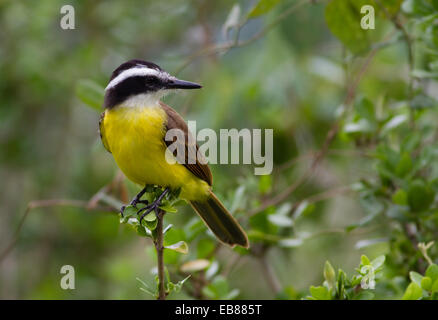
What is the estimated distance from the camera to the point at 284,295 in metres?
2.55

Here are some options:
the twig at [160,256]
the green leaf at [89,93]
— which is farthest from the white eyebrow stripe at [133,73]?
the twig at [160,256]

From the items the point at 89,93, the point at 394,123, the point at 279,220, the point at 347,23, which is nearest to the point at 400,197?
the point at 394,123

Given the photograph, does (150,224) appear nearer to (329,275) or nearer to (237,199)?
(329,275)

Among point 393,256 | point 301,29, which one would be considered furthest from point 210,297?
point 301,29

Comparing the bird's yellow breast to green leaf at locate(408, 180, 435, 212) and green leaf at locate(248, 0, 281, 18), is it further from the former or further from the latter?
green leaf at locate(408, 180, 435, 212)

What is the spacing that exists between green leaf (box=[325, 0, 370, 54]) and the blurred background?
562 millimetres

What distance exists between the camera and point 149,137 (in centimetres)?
244

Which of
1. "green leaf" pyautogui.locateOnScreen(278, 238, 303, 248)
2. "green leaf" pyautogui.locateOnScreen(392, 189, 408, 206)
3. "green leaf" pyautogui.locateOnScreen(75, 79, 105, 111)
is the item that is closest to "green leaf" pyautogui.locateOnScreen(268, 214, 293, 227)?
"green leaf" pyautogui.locateOnScreen(278, 238, 303, 248)

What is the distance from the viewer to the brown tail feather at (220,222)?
259 centimetres

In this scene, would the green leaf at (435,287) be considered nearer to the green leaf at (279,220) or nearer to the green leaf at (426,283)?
the green leaf at (426,283)

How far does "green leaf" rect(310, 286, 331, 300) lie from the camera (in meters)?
1.88

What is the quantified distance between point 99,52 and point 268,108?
1463 mm

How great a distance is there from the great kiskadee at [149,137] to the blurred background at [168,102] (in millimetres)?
732

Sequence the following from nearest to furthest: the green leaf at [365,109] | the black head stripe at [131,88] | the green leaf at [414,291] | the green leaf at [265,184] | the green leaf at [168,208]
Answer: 1. the green leaf at [414,291]
2. the green leaf at [168,208]
3. the black head stripe at [131,88]
4. the green leaf at [365,109]
5. the green leaf at [265,184]
